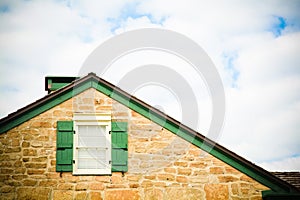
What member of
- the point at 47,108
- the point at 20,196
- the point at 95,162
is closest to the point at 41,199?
the point at 20,196

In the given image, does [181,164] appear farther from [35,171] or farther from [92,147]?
[35,171]

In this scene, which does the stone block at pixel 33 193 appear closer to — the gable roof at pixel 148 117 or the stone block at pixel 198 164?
the gable roof at pixel 148 117

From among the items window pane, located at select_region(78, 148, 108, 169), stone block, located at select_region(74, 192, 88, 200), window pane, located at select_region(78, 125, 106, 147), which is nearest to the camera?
stone block, located at select_region(74, 192, 88, 200)

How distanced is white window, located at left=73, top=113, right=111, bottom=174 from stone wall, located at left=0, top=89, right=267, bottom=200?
9.0 inches

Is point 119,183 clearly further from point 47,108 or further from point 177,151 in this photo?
point 47,108

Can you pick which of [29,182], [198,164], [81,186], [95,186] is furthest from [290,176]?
[29,182]

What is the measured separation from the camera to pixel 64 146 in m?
9.68

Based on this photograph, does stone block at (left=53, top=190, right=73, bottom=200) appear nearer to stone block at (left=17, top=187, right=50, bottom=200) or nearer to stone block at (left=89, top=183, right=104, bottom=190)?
stone block at (left=17, top=187, right=50, bottom=200)

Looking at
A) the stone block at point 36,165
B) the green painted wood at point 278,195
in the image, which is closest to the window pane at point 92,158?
the stone block at point 36,165

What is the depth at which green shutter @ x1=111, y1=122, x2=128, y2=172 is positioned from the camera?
31.6ft

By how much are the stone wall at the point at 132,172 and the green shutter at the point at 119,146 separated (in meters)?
0.14

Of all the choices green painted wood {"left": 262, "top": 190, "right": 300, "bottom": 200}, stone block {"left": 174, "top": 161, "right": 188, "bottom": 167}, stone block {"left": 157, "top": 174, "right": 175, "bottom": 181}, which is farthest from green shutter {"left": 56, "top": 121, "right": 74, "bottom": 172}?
green painted wood {"left": 262, "top": 190, "right": 300, "bottom": 200}

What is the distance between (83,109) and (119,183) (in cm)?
226

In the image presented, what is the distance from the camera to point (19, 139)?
967 cm
